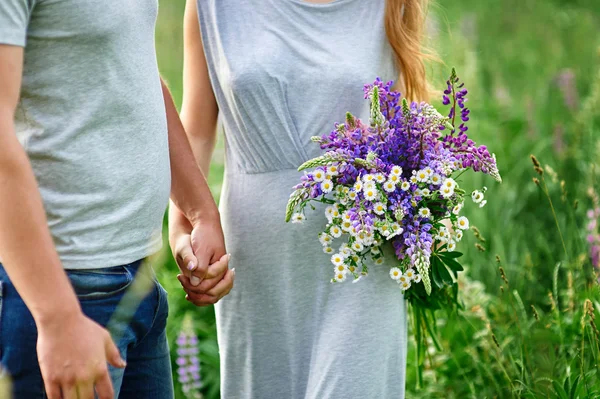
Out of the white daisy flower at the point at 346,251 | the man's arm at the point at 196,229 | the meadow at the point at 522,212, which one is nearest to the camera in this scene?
the white daisy flower at the point at 346,251

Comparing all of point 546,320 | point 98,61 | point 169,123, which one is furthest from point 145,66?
point 546,320

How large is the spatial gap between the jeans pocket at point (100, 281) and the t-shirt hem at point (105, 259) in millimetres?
14

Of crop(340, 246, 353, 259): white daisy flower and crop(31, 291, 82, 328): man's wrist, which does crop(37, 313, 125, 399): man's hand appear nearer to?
crop(31, 291, 82, 328): man's wrist

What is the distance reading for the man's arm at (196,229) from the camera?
7.08 ft

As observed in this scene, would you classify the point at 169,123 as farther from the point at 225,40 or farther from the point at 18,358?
the point at 18,358

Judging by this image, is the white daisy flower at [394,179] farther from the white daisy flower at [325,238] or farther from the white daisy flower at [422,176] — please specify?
the white daisy flower at [325,238]

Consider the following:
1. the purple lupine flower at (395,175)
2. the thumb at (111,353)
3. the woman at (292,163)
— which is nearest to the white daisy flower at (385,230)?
the purple lupine flower at (395,175)

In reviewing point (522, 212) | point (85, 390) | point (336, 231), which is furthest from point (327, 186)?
point (522, 212)

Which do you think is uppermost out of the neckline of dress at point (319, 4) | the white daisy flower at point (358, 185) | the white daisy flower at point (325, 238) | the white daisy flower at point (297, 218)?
the neckline of dress at point (319, 4)

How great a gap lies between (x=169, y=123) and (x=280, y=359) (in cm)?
77

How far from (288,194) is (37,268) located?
99cm

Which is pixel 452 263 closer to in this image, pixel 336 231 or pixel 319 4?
pixel 336 231

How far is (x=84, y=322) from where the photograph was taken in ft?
4.94

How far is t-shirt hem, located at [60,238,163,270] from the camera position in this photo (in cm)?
173
